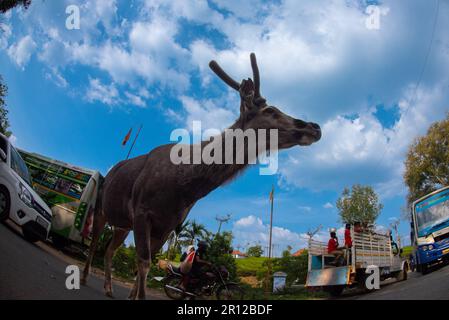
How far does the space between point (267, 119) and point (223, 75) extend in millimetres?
672

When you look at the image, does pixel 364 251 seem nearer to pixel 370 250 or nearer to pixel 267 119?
pixel 370 250

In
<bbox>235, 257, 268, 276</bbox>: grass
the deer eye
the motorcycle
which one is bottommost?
<bbox>235, 257, 268, 276</bbox>: grass

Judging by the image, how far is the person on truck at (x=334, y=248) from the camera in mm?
7296

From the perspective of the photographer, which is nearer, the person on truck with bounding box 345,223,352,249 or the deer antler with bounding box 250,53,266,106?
the deer antler with bounding box 250,53,266,106

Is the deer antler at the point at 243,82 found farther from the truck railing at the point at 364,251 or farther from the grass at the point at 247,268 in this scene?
the grass at the point at 247,268

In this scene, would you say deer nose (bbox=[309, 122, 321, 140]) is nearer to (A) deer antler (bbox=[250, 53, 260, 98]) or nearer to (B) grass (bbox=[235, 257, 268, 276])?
(A) deer antler (bbox=[250, 53, 260, 98])

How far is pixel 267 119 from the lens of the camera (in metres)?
2.96

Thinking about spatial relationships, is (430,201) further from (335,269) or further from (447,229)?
(335,269)

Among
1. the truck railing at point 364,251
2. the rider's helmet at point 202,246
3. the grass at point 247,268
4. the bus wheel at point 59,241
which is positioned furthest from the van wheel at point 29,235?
the grass at point 247,268

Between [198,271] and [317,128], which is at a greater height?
[317,128]

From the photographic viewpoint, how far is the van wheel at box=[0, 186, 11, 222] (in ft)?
6.59

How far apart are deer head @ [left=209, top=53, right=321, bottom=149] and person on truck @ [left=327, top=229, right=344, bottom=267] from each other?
536cm

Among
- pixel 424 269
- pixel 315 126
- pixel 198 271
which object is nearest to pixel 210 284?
pixel 198 271

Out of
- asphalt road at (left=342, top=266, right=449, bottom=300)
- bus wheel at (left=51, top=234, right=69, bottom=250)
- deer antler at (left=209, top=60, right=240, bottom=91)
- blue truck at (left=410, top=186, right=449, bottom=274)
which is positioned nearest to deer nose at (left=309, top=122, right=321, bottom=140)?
deer antler at (left=209, top=60, right=240, bottom=91)
